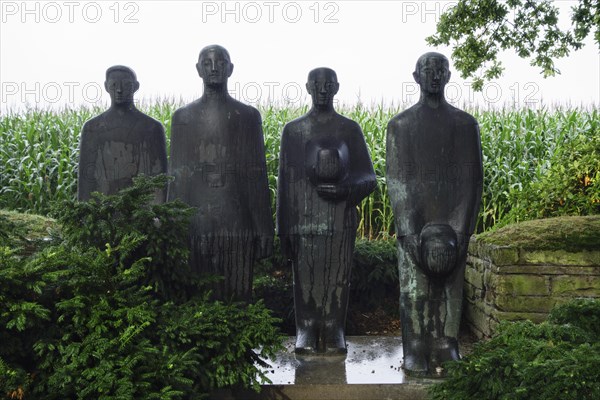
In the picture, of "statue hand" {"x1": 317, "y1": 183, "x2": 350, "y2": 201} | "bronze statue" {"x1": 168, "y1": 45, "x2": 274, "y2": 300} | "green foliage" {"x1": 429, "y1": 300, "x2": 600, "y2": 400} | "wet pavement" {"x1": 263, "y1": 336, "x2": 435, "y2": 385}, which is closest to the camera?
"green foliage" {"x1": 429, "y1": 300, "x2": 600, "y2": 400}

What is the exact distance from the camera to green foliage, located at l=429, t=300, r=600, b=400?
2969 mm

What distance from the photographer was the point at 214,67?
4309 millimetres

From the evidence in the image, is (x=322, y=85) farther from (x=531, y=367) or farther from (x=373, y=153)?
(x=373, y=153)

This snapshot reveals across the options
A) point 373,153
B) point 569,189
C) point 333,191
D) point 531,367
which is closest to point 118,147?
point 333,191

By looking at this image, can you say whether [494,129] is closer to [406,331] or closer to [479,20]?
[479,20]

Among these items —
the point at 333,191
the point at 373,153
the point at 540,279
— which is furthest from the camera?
the point at 373,153

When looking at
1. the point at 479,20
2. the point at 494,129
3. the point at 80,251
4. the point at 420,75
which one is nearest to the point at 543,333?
the point at 420,75

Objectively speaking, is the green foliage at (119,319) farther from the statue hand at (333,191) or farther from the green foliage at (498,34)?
the green foliage at (498,34)

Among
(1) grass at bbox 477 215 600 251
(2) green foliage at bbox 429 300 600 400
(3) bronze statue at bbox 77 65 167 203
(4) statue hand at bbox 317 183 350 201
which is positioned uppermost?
(3) bronze statue at bbox 77 65 167 203

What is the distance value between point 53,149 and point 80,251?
654 cm

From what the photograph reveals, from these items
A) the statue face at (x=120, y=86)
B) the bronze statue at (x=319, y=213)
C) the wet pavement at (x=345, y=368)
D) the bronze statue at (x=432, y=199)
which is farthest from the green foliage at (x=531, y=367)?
the statue face at (x=120, y=86)

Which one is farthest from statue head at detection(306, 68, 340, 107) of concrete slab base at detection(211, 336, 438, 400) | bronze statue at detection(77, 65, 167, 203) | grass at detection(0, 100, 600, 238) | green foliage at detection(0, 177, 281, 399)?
grass at detection(0, 100, 600, 238)

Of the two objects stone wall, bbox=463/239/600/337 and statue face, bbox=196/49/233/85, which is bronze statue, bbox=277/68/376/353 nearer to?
statue face, bbox=196/49/233/85

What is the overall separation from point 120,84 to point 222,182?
98 cm
